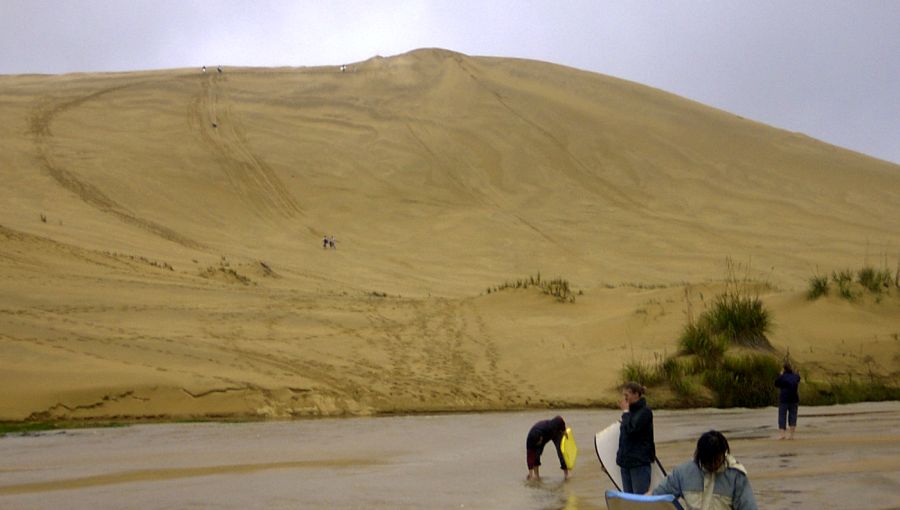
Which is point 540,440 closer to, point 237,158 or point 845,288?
point 845,288

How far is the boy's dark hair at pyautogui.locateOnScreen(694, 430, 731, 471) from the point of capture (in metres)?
5.61

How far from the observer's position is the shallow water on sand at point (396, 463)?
364 inches

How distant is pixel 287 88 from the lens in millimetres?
47938

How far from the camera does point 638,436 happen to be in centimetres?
736

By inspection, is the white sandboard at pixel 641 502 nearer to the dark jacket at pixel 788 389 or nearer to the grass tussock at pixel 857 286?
the dark jacket at pixel 788 389

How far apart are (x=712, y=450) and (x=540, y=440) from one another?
15.1ft

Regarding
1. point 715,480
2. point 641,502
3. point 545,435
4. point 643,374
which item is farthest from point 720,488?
point 643,374

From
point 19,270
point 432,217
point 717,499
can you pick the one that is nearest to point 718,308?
point 19,270

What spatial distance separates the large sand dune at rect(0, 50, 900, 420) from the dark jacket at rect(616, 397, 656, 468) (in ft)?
27.5

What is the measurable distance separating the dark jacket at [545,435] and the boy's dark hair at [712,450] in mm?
4468

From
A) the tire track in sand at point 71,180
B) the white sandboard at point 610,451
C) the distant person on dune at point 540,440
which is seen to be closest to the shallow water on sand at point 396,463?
the distant person on dune at point 540,440

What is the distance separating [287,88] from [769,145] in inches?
748

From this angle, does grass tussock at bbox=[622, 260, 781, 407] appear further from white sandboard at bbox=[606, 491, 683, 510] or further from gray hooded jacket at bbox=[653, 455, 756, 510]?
gray hooded jacket at bbox=[653, 455, 756, 510]

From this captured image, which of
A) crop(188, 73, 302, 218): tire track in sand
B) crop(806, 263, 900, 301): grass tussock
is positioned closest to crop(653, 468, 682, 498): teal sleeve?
crop(806, 263, 900, 301): grass tussock
